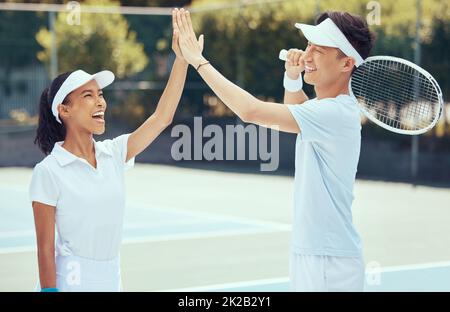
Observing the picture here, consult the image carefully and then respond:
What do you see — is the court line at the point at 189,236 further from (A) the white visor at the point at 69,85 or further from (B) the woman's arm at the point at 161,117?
(A) the white visor at the point at 69,85

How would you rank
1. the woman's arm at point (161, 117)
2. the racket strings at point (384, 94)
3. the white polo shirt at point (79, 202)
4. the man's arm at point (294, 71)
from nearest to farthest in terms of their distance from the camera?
the white polo shirt at point (79, 202) < the man's arm at point (294, 71) < the woman's arm at point (161, 117) < the racket strings at point (384, 94)

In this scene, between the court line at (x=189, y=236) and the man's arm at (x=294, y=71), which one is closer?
the man's arm at (x=294, y=71)

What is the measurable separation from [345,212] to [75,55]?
15.9 metres

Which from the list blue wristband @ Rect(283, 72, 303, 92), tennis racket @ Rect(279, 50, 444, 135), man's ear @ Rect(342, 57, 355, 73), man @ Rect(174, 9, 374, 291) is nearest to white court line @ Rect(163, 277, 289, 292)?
tennis racket @ Rect(279, 50, 444, 135)

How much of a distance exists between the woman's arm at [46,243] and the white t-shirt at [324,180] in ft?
2.79

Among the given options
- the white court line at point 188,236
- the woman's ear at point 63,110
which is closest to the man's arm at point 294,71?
the woman's ear at point 63,110

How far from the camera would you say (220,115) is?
19.0 meters

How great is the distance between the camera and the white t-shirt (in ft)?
10.5

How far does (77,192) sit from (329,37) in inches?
41.3

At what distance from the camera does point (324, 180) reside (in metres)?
3.24

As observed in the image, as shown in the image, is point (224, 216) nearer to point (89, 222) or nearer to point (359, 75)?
point (359, 75)

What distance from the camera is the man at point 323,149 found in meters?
3.20

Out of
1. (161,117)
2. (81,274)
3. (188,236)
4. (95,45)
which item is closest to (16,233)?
(188,236)

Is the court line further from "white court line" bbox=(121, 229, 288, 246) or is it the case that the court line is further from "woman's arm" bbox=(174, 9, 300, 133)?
"woman's arm" bbox=(174, 9, 300, 133)
